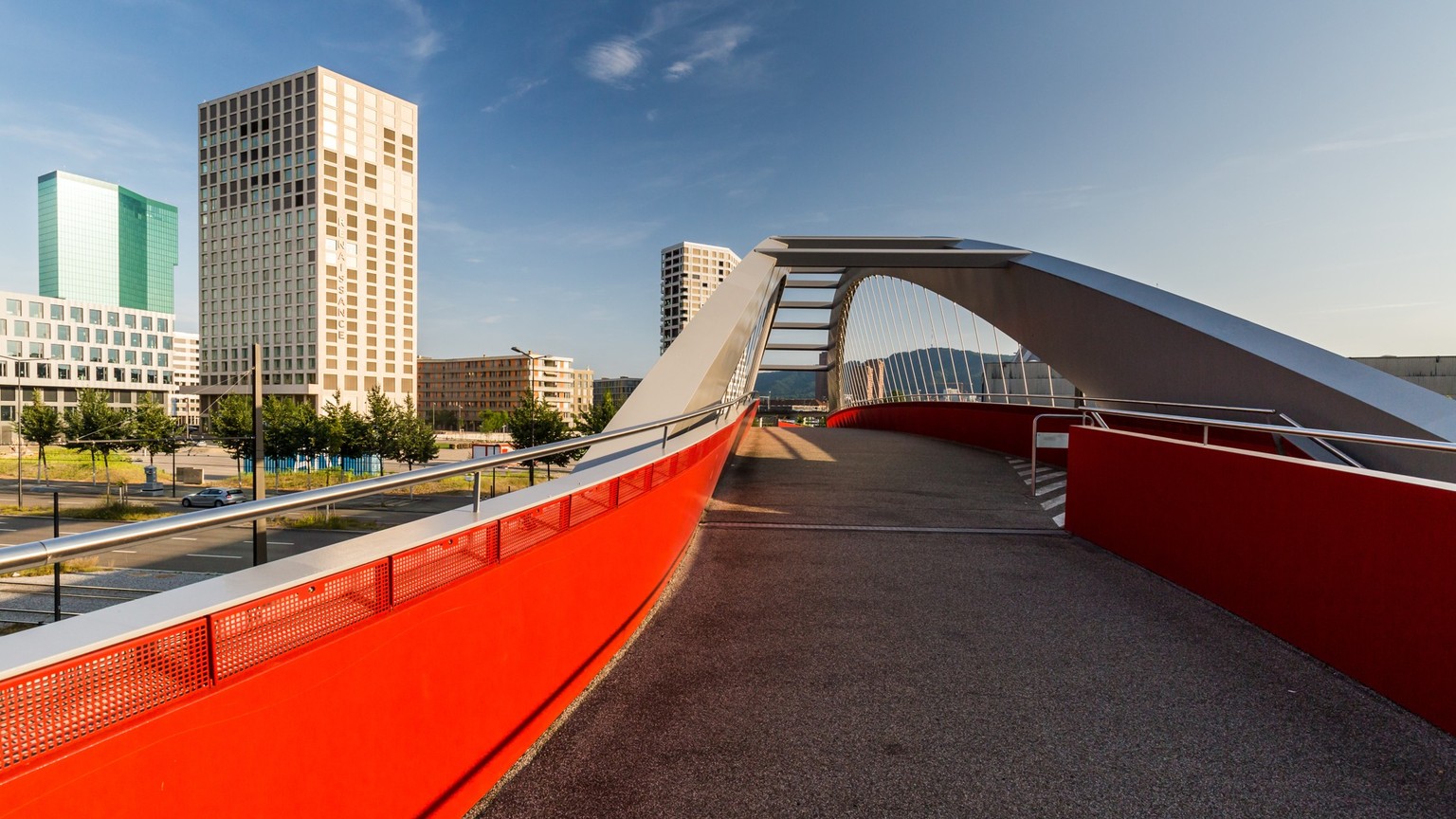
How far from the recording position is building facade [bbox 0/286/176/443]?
6550cm

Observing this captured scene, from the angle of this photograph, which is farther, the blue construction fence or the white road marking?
the blue construction fence

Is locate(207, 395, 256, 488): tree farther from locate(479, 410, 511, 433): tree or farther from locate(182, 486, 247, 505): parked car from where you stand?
locate(479, 410, 511, 433): tree

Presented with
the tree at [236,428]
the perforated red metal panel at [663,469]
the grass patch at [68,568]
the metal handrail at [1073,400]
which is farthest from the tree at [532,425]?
the grass patch at [68,568]

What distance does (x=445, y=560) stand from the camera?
2.36 meters

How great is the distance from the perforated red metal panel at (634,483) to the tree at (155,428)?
49.2m

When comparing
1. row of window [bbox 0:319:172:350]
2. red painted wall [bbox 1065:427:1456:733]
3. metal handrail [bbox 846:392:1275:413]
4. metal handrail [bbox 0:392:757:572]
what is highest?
row of window [bbox 0:319:172:350]

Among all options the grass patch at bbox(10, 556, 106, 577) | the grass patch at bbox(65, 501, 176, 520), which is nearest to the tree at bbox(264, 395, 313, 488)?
the grass patch at bbox(65, 501, 176, 520)

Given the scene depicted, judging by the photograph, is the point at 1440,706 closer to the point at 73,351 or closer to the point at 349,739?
the point at 349,739

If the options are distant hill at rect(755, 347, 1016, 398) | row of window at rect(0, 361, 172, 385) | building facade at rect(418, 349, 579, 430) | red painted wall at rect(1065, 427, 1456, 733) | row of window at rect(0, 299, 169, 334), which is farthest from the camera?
building facade at rect(418, 349, 579, 430)

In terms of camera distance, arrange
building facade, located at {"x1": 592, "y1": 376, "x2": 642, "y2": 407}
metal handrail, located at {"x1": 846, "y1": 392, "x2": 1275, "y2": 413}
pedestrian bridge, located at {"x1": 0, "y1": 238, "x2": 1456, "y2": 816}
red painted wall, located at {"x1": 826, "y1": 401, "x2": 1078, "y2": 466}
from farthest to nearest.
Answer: building facade, located at {"x1": 592, "y1": 376, "x2": 642, "y2": 407} < red painted wall, located at {"x1": 826, "y1": 401, "x2": 1078, "y2": 466} < metal handrail, located at {"x1": 846, "y1": 392, "x2": 1275, "y2": 413} < pedestrian bridge, located at {"x1": 0, "y1": 238, "x2": 1456, "y2": 816}

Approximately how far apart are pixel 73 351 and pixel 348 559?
326ft

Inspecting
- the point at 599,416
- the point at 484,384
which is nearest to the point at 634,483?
the point at 599,416

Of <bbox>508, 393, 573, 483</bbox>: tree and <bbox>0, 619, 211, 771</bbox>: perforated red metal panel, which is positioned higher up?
<bbox>0, 619, 211, 771</bbox>: perforated red metal panel

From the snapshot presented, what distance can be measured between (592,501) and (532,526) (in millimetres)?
604
